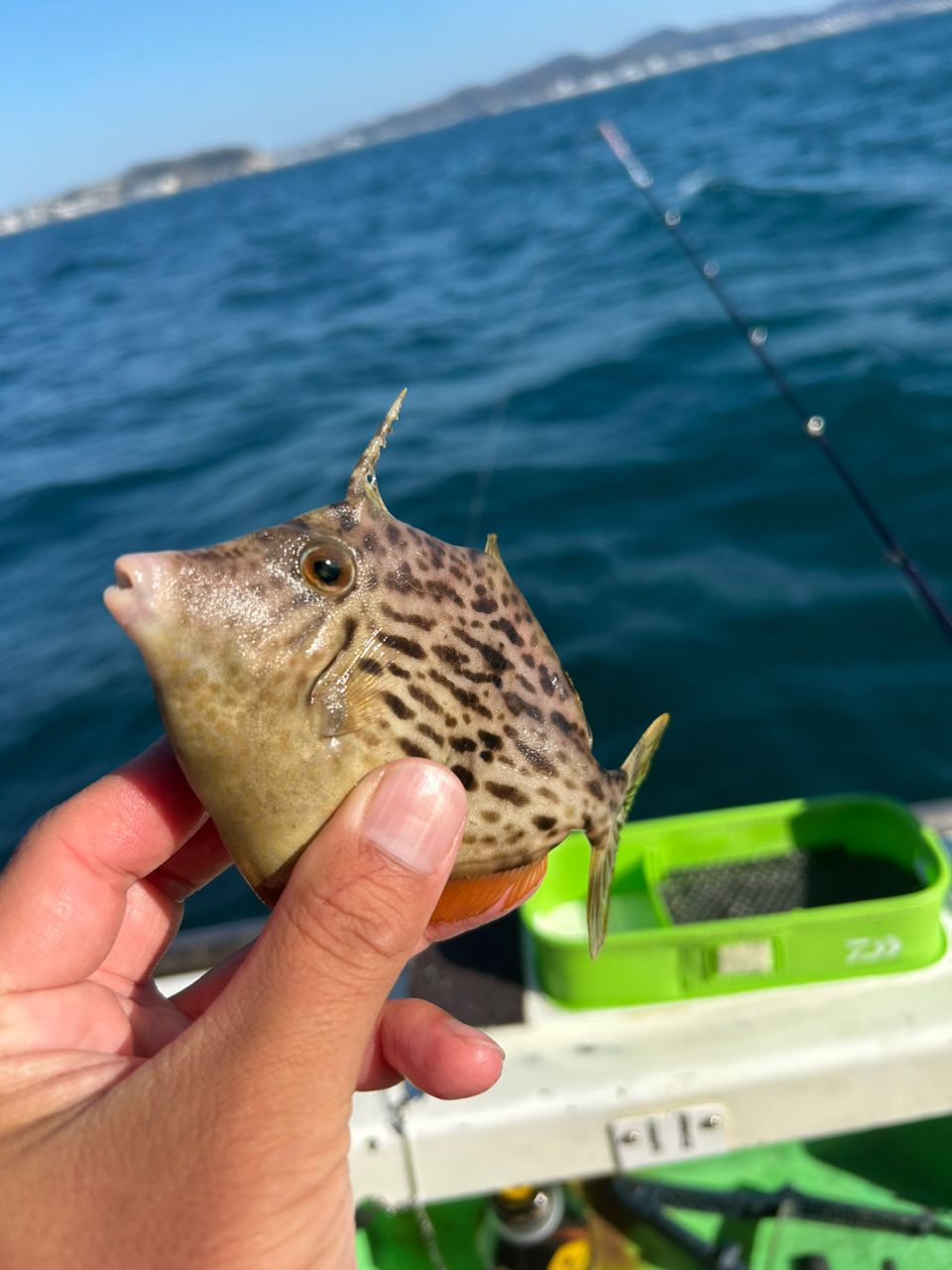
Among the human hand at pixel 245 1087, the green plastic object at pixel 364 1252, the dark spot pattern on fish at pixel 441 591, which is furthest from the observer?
the green plastic object at pixel 364 1252

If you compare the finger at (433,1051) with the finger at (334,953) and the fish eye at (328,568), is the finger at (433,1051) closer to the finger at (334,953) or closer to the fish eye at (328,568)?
the finger at (334,953)

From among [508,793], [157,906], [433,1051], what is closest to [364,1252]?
[157,906]

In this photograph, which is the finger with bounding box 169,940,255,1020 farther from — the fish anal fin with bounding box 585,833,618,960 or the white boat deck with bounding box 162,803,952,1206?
the white boat deck with bounding box 162,803,952,1206

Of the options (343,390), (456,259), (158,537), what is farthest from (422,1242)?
(456,259)

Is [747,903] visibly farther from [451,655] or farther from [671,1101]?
[451,655]

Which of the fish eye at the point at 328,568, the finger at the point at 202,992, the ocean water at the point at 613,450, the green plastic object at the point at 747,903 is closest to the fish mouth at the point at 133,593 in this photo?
the fish eye at the point at 328,568

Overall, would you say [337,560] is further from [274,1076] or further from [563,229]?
[563,229]
